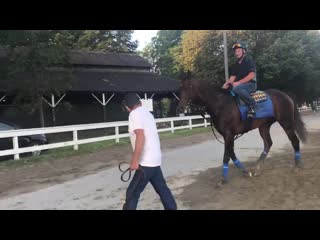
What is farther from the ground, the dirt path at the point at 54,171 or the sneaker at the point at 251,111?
the sneaker at the point at 251,111

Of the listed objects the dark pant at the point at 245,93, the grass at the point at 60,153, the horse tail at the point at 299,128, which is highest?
the dark pant at the point at 245,93

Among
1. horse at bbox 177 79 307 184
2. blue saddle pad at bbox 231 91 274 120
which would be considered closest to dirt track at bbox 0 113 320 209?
horse at bbox 177 79 307 184

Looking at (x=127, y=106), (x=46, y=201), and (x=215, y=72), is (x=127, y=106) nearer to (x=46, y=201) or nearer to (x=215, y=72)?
(x=46, y=201)

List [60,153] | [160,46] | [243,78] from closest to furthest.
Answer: [243,78] → [60,153] → [160,46]

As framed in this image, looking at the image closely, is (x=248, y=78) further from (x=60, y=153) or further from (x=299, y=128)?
(x=60, y=153)

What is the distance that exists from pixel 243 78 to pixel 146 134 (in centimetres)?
416

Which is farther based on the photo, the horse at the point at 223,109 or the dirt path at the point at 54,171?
the dirt path at the point at 54,171

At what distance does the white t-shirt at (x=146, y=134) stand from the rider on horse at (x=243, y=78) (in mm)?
3804

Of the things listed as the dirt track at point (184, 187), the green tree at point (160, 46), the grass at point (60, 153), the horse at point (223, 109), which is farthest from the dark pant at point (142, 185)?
the green tree at point (160, 46)

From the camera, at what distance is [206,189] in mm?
8109

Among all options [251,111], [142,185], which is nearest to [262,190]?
[251,111]

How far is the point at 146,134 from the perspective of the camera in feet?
18.5

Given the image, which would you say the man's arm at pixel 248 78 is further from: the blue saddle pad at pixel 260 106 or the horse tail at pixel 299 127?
the horse tail at pixel 299 127

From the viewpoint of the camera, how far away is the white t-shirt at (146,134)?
5.60 metres
